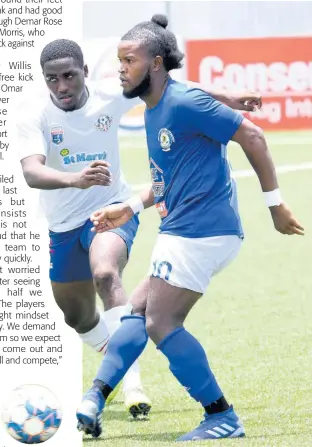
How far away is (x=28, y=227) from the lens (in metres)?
7.86

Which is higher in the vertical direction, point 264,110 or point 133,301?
point 133,301

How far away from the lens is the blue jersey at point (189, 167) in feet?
20.5

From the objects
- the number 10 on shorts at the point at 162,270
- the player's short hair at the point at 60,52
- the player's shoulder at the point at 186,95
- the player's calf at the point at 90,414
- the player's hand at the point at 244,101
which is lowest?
the player's calf at the point at 90,414

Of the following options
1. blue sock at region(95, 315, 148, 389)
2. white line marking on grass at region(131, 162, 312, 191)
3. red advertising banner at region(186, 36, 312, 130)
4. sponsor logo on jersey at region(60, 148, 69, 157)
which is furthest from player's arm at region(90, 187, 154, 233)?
red advertising banner at region(186, 36, 312, 130)

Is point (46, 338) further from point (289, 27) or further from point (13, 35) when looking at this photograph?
point (289, 27)

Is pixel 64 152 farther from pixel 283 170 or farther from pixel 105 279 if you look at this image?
pixel 283 170

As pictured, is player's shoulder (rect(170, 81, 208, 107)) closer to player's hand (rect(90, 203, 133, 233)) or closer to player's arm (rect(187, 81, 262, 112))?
player's arm (rect(187, 81, 262, 112))

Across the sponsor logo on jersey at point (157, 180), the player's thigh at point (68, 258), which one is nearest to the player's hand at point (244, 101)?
the sponsor logo on jersey at point (157, 180)

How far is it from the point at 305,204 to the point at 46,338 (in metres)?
11.5

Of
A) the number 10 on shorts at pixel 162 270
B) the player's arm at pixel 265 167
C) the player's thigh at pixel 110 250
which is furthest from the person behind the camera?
the player's thigh at pixel 110 250

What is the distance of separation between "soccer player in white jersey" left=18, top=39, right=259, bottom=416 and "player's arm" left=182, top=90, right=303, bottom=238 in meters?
1.03

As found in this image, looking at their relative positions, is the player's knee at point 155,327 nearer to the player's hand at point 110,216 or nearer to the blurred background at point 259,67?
the player's hand at point 110,216

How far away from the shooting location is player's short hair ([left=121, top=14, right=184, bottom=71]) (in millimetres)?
6375

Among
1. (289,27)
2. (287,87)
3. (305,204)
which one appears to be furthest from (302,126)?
(305,204)
